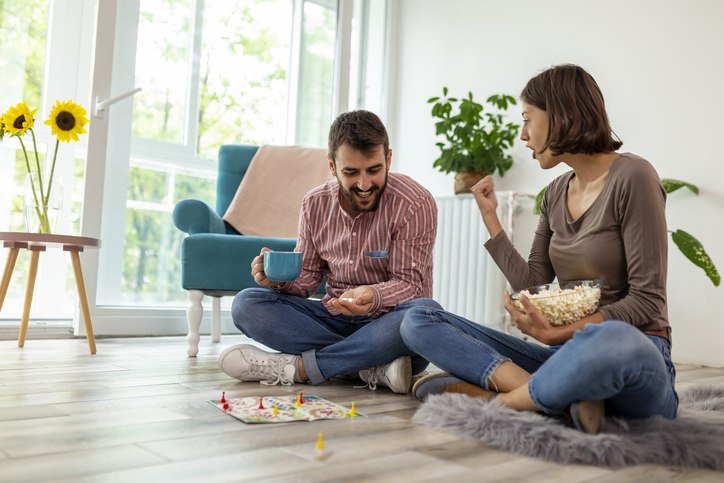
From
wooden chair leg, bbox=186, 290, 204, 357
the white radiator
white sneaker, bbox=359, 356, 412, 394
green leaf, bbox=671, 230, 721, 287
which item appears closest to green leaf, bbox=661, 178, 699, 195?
green leaf, bbox=671, 230, 721, 287

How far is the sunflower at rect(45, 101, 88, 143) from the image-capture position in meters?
2.51

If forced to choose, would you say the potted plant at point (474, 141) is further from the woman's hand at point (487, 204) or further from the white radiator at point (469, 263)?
the woman's hand at point (487, 204)

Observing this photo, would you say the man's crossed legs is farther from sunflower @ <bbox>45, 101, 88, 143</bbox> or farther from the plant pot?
the plant pot

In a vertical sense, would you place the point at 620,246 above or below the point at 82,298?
above

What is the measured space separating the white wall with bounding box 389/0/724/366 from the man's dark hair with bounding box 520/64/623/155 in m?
1.88

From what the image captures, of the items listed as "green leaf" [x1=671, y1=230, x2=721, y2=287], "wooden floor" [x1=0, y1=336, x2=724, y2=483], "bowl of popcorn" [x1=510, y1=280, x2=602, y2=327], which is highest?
"green leaf" [x1=671, y1=230, x2=721, y2=287]

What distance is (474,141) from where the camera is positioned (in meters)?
3.61

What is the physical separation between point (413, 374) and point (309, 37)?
8.66ft

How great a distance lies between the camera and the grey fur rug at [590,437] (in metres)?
1.15

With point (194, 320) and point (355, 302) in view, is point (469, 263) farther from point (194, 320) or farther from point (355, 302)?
point (355, 302)

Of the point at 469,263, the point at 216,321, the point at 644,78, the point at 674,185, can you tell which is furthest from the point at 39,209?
the point at 644,78

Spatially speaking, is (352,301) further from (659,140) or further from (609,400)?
(659,140)

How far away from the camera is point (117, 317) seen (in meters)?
3.11

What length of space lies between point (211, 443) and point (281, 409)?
309mm
